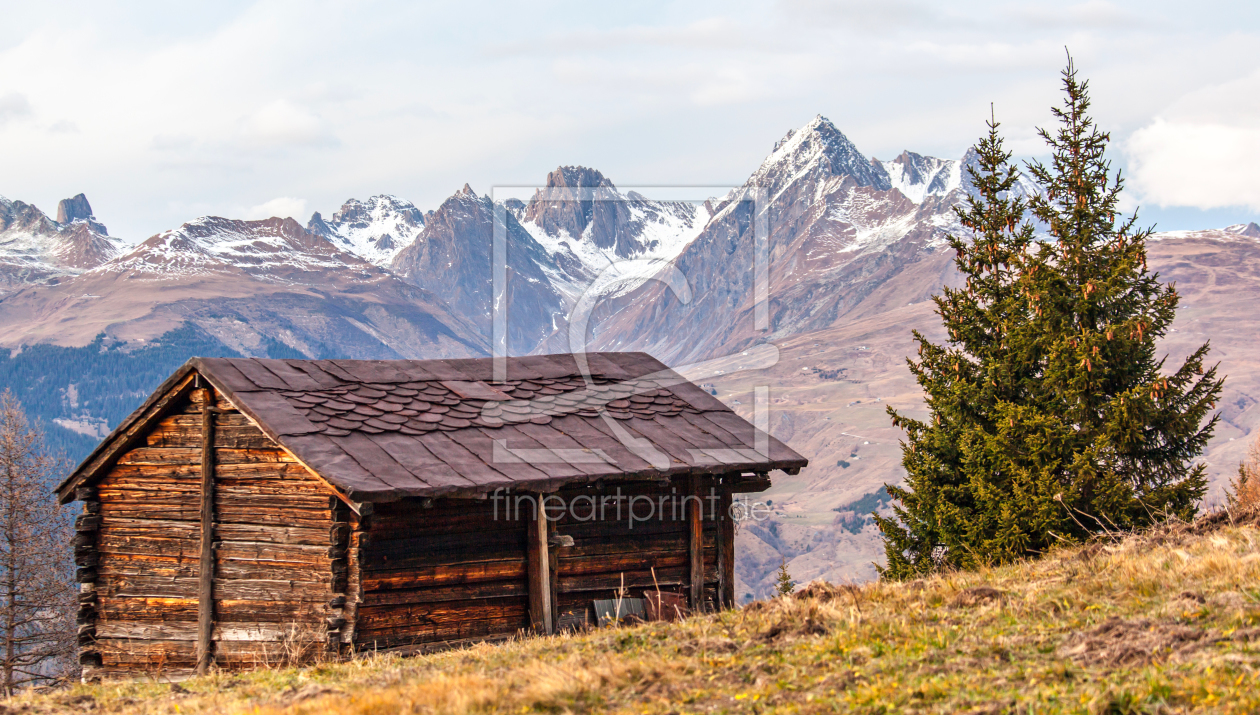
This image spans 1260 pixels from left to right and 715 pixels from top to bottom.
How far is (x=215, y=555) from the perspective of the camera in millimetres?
11219

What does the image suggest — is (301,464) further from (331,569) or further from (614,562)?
(614,562)

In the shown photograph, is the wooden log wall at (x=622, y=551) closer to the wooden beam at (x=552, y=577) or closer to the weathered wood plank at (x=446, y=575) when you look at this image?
the wooden beam at (x=552, y=577)

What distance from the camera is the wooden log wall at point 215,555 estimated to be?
35.0 ft

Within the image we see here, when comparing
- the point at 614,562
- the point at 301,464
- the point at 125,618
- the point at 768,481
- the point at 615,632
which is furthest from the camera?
the point at 768,481

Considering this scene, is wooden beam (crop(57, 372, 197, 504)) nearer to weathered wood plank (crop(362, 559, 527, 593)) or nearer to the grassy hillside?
weathered wood plank (crop(362, 559, 527, 593))

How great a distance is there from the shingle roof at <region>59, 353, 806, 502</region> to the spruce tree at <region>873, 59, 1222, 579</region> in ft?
15.0

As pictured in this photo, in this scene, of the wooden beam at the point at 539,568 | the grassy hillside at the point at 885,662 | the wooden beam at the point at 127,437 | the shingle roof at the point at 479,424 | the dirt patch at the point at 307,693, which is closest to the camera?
the grassy hillside at the point at 885,662

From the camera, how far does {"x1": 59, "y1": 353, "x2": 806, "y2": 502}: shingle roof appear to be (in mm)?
10469

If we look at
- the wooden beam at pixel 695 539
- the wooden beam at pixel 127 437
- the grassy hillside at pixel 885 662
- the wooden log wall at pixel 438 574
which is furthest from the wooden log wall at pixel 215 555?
the wooden beam at pixel 695 539

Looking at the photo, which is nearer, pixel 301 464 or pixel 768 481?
pixel 301 464

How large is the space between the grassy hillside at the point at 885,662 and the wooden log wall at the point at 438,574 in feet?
6.75

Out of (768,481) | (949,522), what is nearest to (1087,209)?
(949,522)

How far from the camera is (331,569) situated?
34.4ft

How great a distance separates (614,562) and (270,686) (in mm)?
5800
